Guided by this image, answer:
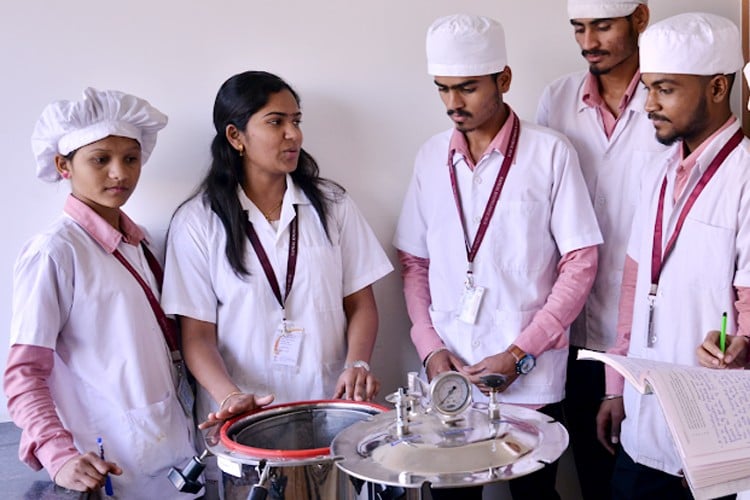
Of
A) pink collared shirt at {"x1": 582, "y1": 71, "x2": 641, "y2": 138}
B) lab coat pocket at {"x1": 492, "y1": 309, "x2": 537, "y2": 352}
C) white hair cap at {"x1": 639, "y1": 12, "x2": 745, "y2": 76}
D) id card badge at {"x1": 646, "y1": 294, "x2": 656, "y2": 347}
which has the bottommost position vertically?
lab coat pocket at {"x1": 492, "y1": 309, "x2": 537, "y2": 352}

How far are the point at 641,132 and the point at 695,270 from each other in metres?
0.56

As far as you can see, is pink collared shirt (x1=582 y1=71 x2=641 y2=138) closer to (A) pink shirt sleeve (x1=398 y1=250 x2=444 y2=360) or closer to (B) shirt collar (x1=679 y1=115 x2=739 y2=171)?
(B) shirt collar (x1=679 y1=115 x2=739 y2=171)

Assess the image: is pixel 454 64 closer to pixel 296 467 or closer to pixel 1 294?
pixel 296 467

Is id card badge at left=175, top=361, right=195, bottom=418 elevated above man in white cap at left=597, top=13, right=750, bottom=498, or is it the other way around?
man in white cap at left=597, top=13, right=750, bottom=498

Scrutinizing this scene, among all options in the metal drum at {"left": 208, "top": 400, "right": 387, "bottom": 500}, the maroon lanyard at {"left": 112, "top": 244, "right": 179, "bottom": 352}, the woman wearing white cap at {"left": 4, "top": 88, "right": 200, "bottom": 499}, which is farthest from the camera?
the maroon lanyard at {"left": 112, "top": 244, "right": 179, "bottom": 352}

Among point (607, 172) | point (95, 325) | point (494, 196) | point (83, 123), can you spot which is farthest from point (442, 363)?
point (83, 123)

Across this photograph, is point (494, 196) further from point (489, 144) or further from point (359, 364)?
point (359, 364)

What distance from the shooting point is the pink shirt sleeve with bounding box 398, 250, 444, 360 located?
274cm

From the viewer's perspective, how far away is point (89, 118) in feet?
7.78

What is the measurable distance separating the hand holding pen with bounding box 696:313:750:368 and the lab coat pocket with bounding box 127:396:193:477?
137 cm

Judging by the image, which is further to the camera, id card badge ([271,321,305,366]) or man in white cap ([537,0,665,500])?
man in white cap ([537,0,665,500])

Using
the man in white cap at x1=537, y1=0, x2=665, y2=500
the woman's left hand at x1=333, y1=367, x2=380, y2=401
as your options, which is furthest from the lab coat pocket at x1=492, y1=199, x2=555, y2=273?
the woman's left hand at x1=333, y1=367, x2=380, y2=401

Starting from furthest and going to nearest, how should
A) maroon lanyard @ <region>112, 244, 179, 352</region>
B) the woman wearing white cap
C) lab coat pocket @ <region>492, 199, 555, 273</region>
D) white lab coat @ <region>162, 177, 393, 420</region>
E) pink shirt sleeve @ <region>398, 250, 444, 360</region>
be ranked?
pink shirt sleeve @ <region>398, 250, 444, 360</region> → lab coat pocket @ <region>492, 199, 555, 273</region> → white lab coat @ <region>162, 177, 393, 420</region> → maroon lanyard @ <region>112, 244, 179, 352</region> → the woman wearing white cap

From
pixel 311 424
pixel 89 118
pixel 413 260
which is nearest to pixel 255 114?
pixel 89 118
